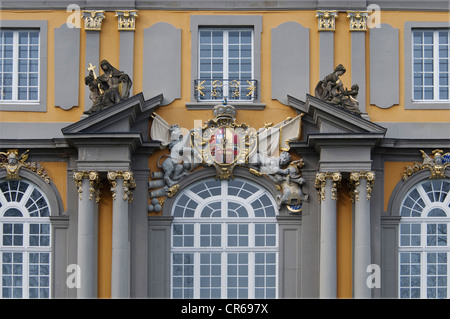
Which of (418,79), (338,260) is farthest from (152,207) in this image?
(418,79)

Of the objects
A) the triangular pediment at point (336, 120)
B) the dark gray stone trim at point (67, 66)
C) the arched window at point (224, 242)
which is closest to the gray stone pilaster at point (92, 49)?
the dark gray stone trim at point (67, 66)

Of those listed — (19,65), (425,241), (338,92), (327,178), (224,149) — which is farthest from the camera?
(19,65)

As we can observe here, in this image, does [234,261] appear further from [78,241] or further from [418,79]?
[418,79]

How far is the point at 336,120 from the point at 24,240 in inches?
301

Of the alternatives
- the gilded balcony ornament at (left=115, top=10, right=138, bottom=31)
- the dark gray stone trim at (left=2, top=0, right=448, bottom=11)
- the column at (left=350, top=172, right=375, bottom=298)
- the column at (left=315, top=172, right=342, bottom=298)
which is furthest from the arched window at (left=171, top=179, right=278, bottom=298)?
the dark gray stone trim at (left=2, top=0, right=448, bottom=11)

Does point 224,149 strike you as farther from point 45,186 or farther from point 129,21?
point 45,186

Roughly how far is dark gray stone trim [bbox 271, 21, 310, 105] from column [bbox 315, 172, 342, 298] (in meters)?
2.33

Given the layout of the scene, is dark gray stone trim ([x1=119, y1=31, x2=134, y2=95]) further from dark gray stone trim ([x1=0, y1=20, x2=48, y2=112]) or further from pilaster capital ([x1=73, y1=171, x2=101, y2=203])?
pilaster capital ([x1=73, y1=171, x2=101, y2=203])

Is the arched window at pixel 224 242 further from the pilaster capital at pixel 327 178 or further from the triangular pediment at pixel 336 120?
the triangular pediment at pixel 336 120

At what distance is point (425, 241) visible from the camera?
37.7m

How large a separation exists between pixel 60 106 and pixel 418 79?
27.4ft

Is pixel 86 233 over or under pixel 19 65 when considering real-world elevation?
under

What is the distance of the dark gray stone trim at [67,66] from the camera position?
125 ft

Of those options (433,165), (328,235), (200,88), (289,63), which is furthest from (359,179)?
(200,88)
